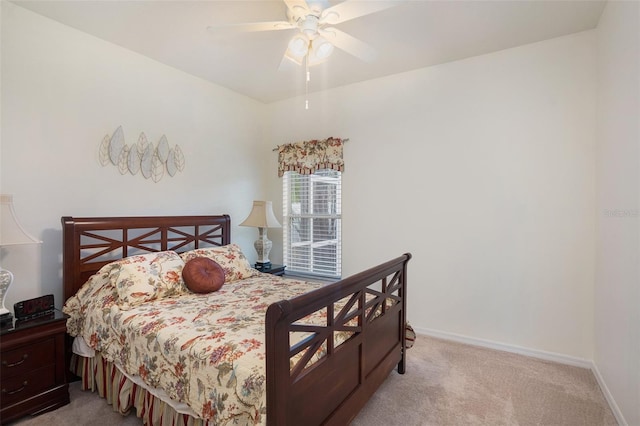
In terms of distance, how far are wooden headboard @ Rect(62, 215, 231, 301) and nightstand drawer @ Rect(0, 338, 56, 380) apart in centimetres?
43

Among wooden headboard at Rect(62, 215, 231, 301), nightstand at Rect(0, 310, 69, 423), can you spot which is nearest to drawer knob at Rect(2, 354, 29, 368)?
nightstand at Rect(0, 310, 69, 423)

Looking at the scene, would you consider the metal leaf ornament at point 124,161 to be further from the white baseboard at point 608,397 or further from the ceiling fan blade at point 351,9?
the white baseboard at point 608,397

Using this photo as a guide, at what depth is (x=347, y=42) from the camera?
211cm

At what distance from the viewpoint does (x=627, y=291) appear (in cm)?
185

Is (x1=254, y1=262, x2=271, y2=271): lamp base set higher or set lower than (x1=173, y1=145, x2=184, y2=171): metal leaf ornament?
lower

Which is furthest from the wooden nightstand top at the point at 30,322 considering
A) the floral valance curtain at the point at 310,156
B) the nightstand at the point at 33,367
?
the floral valance curtain at the point at 310,156

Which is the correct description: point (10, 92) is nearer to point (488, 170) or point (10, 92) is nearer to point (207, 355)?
point (207, 355)

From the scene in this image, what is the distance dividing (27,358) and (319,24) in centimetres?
280

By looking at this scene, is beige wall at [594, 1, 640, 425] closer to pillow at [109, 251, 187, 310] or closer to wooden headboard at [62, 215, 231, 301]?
pillow at [109, 251, 187, 310]

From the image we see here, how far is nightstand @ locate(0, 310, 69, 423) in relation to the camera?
6.23 feet

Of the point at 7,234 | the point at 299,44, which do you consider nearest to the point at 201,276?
the point at 7,234

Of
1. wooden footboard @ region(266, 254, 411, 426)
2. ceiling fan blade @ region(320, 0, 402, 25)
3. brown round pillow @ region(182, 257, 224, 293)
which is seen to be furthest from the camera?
brown round pillow @ region(182, 257, 224, 293)

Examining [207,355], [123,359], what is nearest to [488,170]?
[207,355]

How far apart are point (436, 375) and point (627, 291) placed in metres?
1.37
